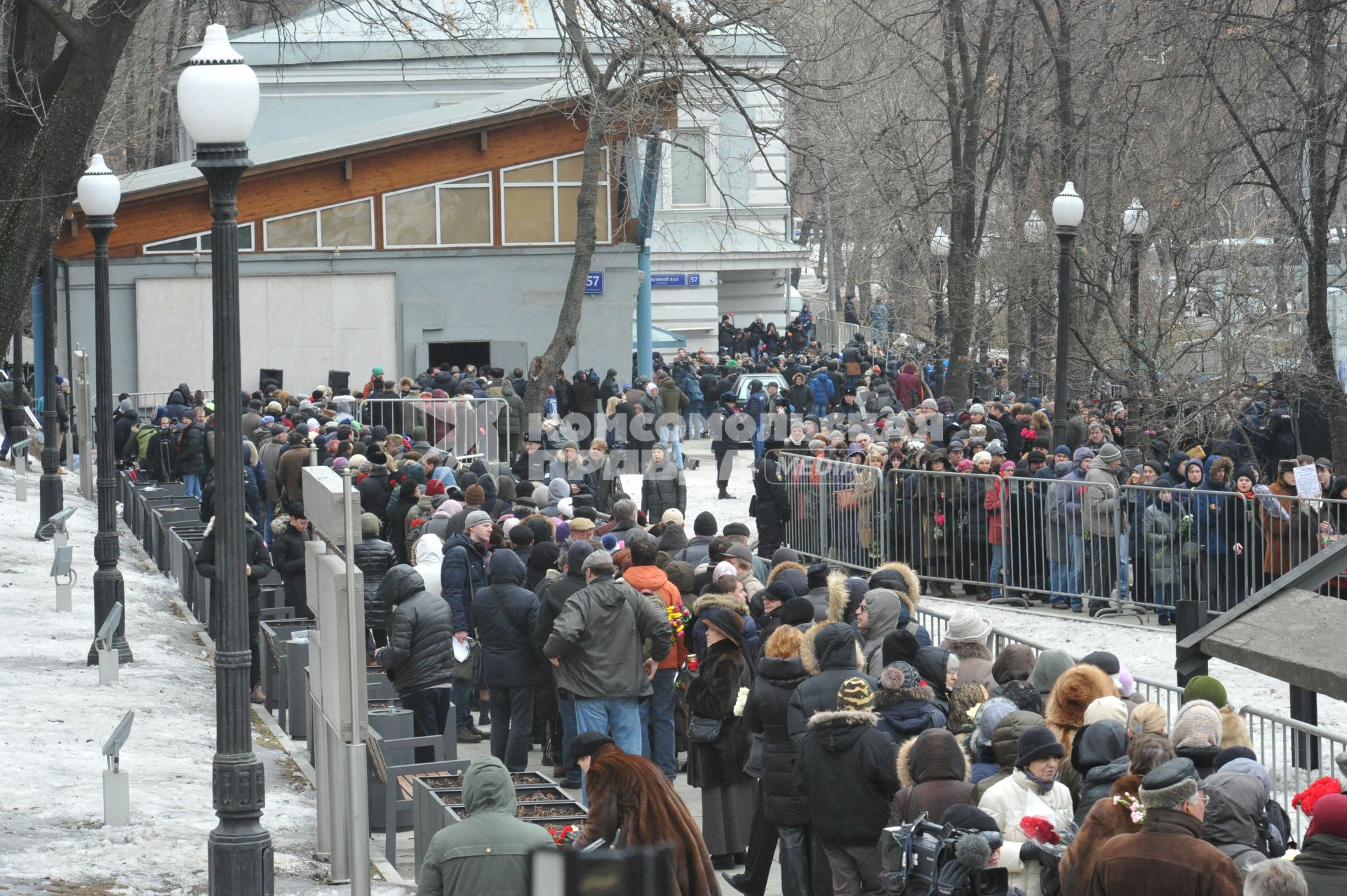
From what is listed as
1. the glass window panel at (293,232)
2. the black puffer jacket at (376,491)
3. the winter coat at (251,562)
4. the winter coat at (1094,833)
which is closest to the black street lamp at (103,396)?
the winter coat at (251,562)

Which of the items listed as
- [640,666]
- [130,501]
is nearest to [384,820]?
[640,666]

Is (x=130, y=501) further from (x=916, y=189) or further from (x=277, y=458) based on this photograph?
(x=916, y=189)

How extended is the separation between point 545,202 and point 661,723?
84.9 feet

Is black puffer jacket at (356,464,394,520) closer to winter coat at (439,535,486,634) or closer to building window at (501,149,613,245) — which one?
winter coat at (439,535,486,634)

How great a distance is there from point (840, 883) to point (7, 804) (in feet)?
16.3

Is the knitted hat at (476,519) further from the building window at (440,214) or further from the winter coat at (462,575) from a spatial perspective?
the building window at (440,214)

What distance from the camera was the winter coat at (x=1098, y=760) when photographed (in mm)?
6801

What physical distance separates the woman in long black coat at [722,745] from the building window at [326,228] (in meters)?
27.0

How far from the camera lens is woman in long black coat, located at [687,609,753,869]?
9820 mm

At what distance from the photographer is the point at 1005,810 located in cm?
694

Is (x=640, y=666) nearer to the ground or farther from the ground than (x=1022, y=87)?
nearer to the ground

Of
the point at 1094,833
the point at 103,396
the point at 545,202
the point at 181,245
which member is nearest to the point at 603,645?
the point at 1094,833

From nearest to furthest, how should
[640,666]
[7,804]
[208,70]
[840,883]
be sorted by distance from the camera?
[208,70] < [840,883] < [7,804] < [640,666]

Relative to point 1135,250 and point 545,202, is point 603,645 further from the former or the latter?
point 545,202
